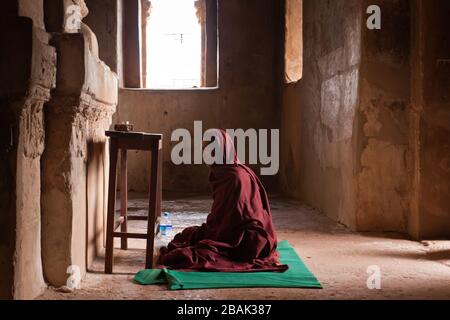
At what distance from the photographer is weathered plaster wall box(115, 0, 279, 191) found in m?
10.5

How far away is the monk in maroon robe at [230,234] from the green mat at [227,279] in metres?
0.12

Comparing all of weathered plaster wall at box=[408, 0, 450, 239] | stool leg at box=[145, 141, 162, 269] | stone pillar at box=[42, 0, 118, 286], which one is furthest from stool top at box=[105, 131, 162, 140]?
weathered plaster wall at box=[408, 0, 450, 239]

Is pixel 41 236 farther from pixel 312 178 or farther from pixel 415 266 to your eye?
pixel 312 178

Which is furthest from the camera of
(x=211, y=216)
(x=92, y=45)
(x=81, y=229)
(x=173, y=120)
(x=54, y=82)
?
(x=173, y=120)

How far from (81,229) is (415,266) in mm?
2685

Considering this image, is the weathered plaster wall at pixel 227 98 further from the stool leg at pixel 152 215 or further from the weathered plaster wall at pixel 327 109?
the stool leg at pixel 152 215

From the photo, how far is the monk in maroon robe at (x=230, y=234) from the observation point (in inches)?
172

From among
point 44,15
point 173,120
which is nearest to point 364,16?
point 44,15

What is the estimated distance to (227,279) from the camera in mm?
3996

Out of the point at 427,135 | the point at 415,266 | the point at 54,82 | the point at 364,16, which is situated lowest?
the point at 415,266

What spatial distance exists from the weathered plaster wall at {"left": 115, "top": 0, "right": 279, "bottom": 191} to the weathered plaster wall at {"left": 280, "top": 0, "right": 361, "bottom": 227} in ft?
4.12

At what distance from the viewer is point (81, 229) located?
405 cm

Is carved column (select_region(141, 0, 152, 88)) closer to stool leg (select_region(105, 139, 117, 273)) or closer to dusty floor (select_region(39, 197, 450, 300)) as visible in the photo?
dusty floor (select_region(39, 197, 450, 300))

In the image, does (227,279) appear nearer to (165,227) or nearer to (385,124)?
(165,227)
